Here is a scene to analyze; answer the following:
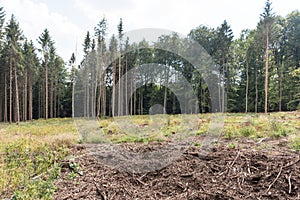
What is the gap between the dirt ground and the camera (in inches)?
89.4

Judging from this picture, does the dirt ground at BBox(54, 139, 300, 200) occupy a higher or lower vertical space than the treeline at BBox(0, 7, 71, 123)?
lower

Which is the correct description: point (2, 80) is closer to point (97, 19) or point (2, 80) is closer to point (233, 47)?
point (97, 19)

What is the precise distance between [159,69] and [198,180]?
47.7 ft

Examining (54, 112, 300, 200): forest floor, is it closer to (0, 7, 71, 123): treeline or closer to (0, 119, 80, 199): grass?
(0, 119, 80, 199): grass

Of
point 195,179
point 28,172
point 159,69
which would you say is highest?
point 159,69

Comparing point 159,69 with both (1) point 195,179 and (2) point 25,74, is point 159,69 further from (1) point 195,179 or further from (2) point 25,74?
(2) point 25,74

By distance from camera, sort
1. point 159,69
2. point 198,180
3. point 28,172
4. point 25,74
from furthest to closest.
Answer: point 25,74, point 159,69, point 28,172, point 198,180

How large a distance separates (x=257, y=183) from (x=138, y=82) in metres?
22.2

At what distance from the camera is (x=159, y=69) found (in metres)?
16.7

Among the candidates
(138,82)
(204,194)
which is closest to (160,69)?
(138,82)

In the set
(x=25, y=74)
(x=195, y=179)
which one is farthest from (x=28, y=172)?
(x=25, y=74)

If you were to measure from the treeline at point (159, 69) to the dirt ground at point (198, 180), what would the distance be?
13867mm

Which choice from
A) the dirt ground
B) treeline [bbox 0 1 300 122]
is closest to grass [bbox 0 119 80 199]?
the dirt ground

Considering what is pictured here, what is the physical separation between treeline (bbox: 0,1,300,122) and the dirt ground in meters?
13.9
